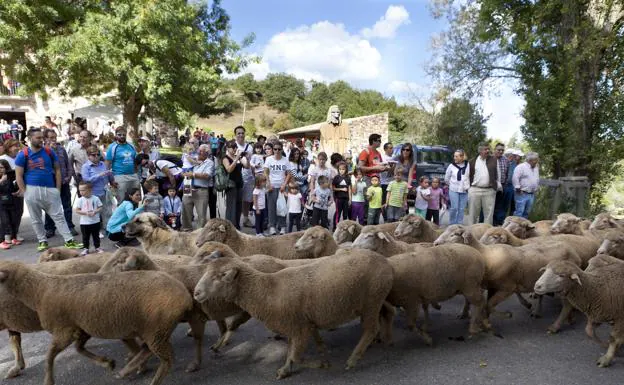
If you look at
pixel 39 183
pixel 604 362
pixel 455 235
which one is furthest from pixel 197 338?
pixel 39 183

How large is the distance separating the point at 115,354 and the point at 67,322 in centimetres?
106

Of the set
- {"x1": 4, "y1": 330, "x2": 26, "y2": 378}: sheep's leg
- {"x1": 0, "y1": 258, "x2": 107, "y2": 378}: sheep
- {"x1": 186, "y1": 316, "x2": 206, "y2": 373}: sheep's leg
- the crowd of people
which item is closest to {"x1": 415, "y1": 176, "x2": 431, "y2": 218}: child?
the crowd of people

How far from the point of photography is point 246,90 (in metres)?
104

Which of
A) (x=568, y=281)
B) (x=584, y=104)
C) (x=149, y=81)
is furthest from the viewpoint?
(x=149, y=81)

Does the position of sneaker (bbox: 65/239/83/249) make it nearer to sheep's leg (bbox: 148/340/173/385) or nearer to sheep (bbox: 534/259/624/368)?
sheep's leg (bbox: 148/340/173/385)

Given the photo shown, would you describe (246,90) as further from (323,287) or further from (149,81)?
(323,287)

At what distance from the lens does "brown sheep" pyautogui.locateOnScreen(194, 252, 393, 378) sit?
13.4 ft

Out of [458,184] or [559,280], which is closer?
[559,280]

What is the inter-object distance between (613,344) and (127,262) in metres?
5.26

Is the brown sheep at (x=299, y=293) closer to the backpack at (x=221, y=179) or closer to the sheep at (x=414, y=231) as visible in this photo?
the sheep at (x=414, y=231)

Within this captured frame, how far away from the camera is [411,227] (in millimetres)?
6543

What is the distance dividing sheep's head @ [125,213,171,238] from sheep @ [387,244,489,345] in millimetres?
3562

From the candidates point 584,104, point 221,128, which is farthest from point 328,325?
point 221,128

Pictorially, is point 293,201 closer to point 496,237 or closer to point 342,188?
point 342,188
